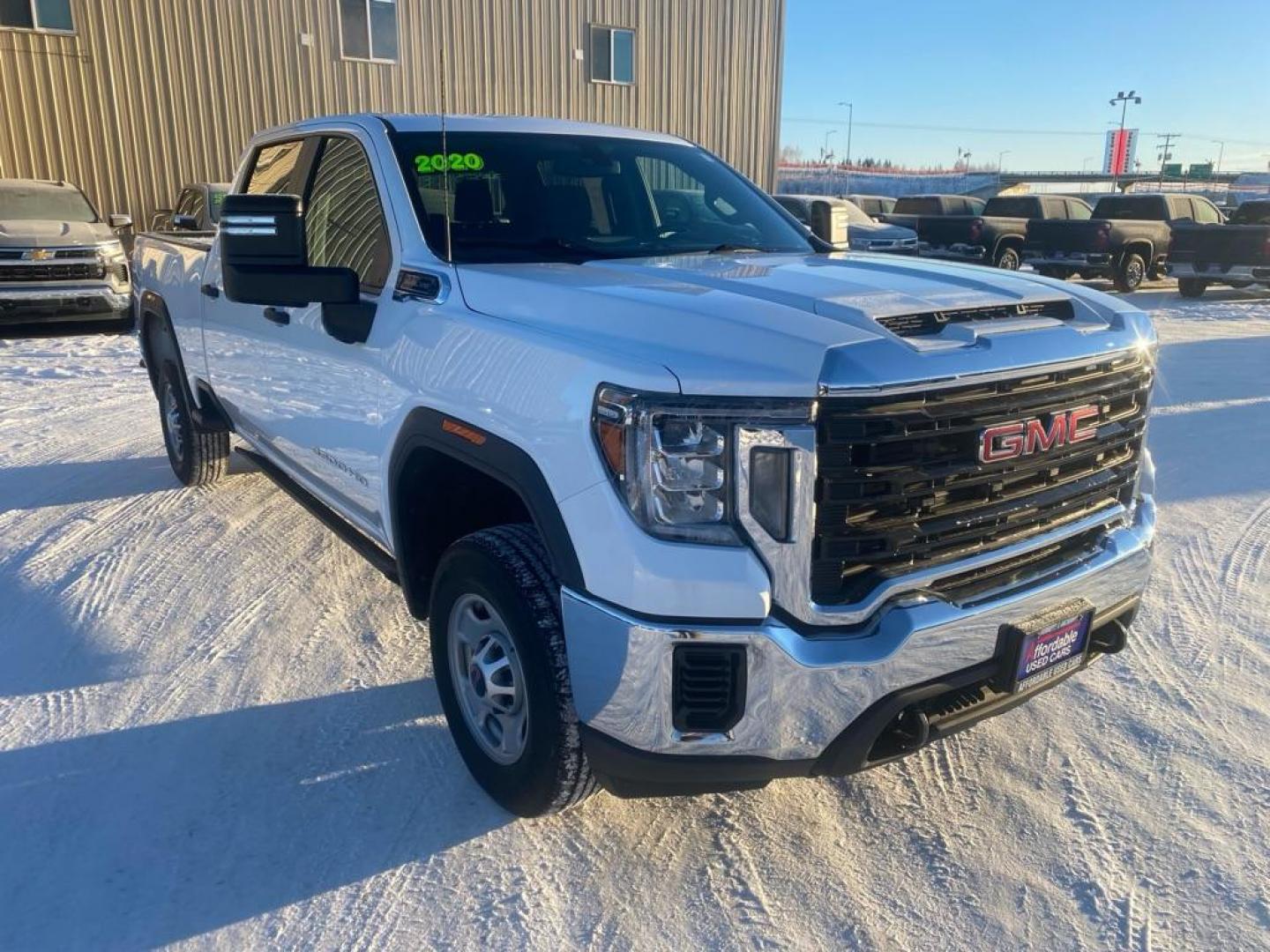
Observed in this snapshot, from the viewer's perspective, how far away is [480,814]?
2982mm

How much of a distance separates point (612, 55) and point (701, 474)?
19.8m

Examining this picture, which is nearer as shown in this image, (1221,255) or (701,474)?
(701,474)

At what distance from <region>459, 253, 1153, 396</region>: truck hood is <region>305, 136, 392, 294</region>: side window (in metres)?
0.54

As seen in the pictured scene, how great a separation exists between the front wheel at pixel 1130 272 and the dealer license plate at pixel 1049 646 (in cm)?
1711

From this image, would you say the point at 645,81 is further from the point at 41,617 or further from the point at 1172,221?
the point at 41,617

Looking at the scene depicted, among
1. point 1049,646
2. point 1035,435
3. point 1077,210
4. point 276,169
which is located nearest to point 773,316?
point 1035,435

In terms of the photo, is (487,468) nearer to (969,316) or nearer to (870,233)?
(969,316)

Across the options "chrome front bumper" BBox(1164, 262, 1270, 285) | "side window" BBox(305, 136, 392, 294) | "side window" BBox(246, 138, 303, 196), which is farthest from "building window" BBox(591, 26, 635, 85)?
"side window" BBox(305, 136, 392, 294)

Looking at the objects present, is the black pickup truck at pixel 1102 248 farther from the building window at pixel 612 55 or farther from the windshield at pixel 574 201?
the windshield at pixel 574 201

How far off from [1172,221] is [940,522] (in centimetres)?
1993

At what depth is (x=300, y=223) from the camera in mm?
3072

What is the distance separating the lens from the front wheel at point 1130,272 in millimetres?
17828

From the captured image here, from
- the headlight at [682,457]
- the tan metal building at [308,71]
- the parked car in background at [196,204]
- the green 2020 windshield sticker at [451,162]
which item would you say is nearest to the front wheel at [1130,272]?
the tan metal building at [308,71]

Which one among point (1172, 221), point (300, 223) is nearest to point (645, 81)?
point (1172, 221)
